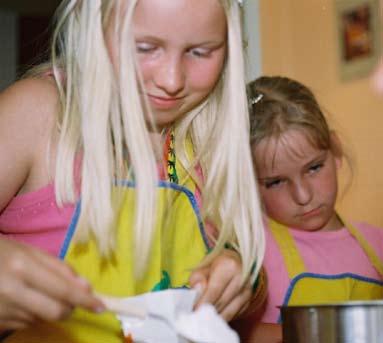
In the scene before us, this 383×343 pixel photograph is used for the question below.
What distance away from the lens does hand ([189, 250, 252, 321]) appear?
0.86 m

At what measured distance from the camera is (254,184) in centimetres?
99

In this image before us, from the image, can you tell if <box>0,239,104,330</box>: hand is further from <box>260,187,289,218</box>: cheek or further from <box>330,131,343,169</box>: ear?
<box>330,131,343,169</box>: ear

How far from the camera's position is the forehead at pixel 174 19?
0.84 meters

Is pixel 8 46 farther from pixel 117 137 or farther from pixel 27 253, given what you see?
pixel 27 253

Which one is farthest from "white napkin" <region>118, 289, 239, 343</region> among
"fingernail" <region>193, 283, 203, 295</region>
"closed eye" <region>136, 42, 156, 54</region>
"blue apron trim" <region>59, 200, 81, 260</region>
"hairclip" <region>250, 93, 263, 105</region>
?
"hairclip" <region>250, 93, 263, 105</region>

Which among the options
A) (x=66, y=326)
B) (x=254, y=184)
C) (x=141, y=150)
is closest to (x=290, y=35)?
(x=254, y=184)

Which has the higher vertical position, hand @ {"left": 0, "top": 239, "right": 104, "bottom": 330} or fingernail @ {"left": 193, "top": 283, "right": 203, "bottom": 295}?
hand @ {"left": 0, "top": 239, "right": 104, "bottom": 330}

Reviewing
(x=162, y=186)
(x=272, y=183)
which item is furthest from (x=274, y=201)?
(x=162, y=186)

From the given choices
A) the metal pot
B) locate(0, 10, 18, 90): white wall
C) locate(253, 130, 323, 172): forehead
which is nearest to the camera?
the metal pot

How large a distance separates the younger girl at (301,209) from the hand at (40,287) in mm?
Result: 672

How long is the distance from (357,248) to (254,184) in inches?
19.5

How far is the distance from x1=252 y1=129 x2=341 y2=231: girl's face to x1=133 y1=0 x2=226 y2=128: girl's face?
40 centimetres

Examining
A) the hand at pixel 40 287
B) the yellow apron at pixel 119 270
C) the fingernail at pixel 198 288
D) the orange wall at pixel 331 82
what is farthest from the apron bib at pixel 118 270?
the orange wall at pixel 331 82

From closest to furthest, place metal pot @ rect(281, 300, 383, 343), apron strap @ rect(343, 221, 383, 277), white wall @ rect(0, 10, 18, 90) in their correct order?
1. metal pot @ rect(281, 300, 383, 343)
2. apron strap @ rect(343, 221, 383, 277)
3. white wall @ rect(0, 10, 18, 90)
